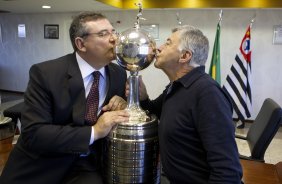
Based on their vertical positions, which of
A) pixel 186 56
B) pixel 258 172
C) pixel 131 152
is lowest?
pixel 258 172

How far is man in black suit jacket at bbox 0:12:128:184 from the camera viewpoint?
1.12 meters

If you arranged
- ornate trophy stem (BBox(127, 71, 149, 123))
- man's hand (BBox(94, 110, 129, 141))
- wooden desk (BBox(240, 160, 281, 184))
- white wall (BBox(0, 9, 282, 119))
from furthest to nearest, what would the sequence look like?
white wall (BBox(0, 9, 282, 119)) < wooden desk (BBox(240, 160, 281, 184)) < ornate trophy stem (BBox(127, 71, 149, 123)) < man's hand (BBox(94, 110, 129, 141))

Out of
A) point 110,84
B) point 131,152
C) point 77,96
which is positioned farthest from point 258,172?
point 77,96

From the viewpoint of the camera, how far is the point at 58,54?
19.2 ft

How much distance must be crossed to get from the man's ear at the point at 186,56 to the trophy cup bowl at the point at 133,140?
13cm

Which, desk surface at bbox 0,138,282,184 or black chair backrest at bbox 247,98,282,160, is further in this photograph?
black chair backrest at bbox 247,98,282,160

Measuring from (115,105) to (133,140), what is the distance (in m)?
0.23

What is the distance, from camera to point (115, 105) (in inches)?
49.9

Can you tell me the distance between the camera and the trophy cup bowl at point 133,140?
1.12 m

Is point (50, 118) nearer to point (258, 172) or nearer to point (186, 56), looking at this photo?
point (186, 56)

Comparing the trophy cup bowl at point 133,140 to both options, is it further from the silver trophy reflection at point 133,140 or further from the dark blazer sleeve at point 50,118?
the dark blazer sleeve at point 50,118

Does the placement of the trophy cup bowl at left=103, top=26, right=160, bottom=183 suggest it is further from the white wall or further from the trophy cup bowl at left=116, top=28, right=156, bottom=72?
the white wall

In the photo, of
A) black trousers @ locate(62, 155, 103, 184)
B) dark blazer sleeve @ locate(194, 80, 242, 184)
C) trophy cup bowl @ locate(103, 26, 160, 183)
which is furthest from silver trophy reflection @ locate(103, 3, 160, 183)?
dark blazer sleeve @ locate(194, 80, 242, 184)

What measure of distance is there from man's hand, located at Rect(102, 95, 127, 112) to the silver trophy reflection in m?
0.09
